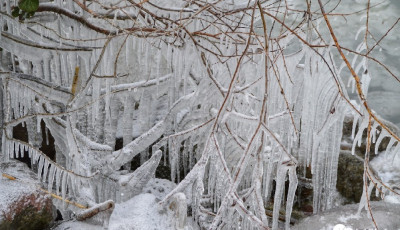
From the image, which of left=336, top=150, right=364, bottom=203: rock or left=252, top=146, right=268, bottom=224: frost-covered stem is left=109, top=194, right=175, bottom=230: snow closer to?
left=252, top=146, right=268, bottom=224: frost-covered stem

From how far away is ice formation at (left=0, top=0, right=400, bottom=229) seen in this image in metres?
2.57

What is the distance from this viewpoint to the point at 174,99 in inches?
171

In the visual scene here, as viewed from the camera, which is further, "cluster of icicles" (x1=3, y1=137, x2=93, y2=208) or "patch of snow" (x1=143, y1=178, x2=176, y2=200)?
"patch of snow" (x1=143, y1=178, x2=176, y2=200)

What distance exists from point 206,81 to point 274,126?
1083 millimetres

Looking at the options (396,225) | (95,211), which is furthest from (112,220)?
(396,225)

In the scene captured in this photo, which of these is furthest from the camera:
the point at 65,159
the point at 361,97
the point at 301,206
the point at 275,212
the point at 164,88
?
the point at 301,206

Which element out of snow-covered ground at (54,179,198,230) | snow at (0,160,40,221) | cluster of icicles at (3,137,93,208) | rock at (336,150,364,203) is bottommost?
rock at (336,150,364,203)

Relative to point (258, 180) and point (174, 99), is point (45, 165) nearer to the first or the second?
point (258, 180)

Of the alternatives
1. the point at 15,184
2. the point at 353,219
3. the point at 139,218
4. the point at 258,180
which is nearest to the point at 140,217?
the point at 139,218

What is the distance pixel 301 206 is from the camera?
5035 mm

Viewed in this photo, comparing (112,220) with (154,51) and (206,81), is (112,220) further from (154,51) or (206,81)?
(154,51)

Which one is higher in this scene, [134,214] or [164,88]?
[164,88]

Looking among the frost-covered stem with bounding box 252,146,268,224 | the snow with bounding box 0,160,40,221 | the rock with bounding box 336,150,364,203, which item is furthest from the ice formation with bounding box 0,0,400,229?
the rock with bounding box 336,150,364,203

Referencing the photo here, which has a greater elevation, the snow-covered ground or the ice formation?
the ice formation
